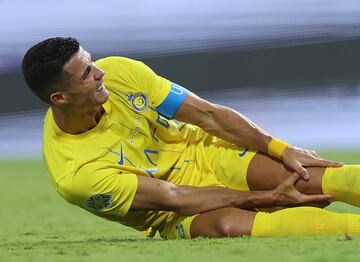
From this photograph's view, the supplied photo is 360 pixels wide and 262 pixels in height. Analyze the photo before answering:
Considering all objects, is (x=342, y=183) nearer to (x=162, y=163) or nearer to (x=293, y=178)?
(x=293, y=178)

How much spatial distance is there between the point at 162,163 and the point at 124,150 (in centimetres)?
21

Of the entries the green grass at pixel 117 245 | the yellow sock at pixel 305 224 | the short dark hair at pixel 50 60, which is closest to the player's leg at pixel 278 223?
the yellow sock at pixel 305 224

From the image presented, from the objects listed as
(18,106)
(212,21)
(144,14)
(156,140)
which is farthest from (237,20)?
(156,140)

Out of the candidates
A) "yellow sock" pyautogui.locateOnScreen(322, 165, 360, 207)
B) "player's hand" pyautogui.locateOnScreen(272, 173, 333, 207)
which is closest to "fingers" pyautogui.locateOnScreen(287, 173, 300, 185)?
"player's hand" pyautogui.locateOnScreen(272, 173, 333, 207)

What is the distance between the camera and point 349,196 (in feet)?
13.6

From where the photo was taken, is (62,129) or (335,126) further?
(335,126)

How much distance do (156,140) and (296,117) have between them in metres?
6.40

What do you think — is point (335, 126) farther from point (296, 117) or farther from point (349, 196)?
point (349, 196)

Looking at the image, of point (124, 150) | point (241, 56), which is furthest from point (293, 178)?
point (241, 56)

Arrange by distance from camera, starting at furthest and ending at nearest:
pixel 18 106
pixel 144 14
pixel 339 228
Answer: pixel 144 14, pixel 18 106, pixel 339 228

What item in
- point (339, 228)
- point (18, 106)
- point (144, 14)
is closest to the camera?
point (339, 228)

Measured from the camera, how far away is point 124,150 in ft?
13.6

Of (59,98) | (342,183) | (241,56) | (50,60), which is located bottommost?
(241,56)

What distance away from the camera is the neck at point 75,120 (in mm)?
4117
